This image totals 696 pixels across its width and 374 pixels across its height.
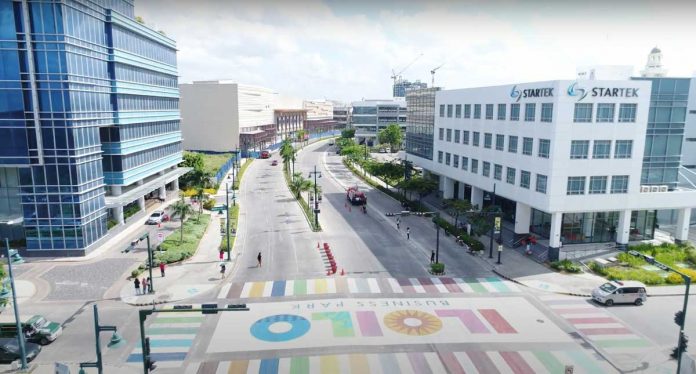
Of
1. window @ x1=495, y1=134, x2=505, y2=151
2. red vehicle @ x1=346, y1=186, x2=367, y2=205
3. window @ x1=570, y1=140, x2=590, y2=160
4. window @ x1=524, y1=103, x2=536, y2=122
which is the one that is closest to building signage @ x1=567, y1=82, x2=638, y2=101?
window @ x1=570, y1=140, x2=590, y2=160

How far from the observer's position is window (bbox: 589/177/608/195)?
1738 inches

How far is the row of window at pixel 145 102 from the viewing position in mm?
52250

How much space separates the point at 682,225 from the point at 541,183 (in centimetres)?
1629

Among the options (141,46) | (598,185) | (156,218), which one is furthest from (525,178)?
(141,46)

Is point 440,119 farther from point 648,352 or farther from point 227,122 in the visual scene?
point 227,122

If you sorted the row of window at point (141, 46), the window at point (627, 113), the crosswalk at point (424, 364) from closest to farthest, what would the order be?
the crosswalk at point (424, 364) < the window at point (627, 113) < the row of window at point (141, 46)

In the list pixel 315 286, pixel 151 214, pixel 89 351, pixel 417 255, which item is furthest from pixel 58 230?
pixel 417 255

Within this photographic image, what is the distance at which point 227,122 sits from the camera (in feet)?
398

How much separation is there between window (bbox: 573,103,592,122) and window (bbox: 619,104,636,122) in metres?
3.02

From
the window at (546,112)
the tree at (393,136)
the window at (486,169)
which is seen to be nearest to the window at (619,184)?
the window at (546,112)

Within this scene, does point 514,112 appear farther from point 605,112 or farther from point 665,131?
point 665,131

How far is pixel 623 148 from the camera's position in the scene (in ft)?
144

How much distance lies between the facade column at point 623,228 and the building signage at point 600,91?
37.5 feet

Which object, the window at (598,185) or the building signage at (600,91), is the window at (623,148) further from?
the building signage at (600,91)
